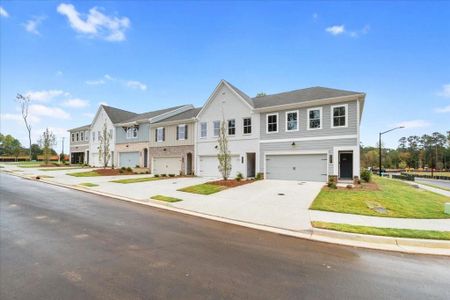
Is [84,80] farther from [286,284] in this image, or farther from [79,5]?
[286,284]

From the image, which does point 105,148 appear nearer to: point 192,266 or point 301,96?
point 301,96

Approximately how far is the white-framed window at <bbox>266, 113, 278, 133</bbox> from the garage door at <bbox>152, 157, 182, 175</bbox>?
1094 cm

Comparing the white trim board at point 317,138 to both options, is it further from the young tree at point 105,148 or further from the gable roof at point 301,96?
the young tree at point 105,148

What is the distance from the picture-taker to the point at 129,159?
29.6 meters

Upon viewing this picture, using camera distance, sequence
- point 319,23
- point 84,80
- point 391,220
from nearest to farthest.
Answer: point 391,220 < point 319,23 < point 84,80

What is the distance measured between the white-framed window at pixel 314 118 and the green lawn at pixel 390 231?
11515mm

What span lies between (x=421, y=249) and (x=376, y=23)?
1446cm

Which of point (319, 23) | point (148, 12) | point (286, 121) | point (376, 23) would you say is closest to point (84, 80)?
point (148, 12)

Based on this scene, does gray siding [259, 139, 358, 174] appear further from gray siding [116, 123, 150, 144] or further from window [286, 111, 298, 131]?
gray siding [116, 123, 150, 144]

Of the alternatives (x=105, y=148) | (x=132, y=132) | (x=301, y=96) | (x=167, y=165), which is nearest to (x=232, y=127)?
(x=301, y=96)

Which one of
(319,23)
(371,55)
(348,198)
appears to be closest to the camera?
(348,198)

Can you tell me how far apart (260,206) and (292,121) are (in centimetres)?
1071

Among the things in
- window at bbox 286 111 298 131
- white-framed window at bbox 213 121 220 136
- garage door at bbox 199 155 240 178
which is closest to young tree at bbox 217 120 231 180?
garage door at bbox 199 155 240 178

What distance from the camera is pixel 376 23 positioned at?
13.9 metres
